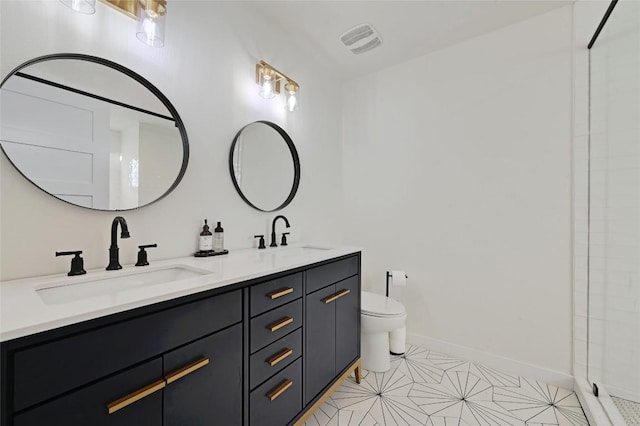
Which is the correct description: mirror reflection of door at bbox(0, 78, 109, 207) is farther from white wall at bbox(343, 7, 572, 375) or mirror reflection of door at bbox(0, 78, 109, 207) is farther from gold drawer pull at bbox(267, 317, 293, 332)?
white wall at bbox(343, 7, 572, 375)

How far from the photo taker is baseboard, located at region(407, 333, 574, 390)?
1.90 meters

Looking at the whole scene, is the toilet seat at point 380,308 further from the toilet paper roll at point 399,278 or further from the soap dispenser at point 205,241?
the soap dispenser at point 205,241

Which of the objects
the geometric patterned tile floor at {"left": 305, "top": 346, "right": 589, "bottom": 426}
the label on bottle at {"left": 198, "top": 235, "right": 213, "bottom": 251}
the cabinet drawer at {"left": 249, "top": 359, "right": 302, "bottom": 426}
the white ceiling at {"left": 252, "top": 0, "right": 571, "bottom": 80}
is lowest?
the geometric patterned tile floor at {"left": 305, "top": 346, "right": 589, "bottom": 426}

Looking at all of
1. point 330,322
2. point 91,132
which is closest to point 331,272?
point 330,322

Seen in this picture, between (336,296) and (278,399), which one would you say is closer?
(278,399)

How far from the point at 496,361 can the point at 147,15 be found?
2.97 m

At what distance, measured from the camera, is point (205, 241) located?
154cm

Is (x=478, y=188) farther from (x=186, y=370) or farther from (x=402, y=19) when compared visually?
(x=186, y=370)

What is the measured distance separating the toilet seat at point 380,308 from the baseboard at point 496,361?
60 cm

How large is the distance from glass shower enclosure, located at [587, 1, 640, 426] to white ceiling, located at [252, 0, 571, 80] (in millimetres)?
591

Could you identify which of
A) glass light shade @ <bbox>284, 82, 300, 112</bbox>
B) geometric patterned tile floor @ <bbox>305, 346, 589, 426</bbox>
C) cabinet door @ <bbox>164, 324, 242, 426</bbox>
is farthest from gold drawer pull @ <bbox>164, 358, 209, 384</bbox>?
glass light shade @ <bbox>284, 82, 300, 112</bbox>

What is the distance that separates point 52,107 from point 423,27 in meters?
2.26

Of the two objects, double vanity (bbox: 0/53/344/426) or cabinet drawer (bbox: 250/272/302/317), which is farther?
cabinet drawer (bbox: 250/272/302/317)

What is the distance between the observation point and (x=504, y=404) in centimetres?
173
